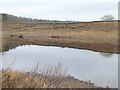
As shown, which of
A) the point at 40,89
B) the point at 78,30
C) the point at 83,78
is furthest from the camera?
the point at 78,30

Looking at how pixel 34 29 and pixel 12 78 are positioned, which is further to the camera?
pixel 34 29

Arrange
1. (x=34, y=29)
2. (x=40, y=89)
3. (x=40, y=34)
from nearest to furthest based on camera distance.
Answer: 1. (x=40, y=89)
2. (x=40, y=34)
3. (x=34, y=29)

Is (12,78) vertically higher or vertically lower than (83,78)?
higher

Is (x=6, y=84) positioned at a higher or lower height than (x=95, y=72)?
higher

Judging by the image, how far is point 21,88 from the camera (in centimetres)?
708

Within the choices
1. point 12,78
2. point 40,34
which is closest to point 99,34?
point 40,34

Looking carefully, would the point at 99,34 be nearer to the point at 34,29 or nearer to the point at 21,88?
the point at 34,29

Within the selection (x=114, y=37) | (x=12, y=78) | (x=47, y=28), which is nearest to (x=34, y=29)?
(x=47, y=28)

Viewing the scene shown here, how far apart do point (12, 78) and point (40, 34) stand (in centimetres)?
7541

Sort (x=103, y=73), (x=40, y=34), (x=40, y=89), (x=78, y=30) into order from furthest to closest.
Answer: (x=40, y=34) < (x=78, y=30) < (x=103, y=73) < (x=40, y=89)

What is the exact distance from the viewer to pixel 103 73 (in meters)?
21.3

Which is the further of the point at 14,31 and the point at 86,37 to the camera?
the point at 14,31

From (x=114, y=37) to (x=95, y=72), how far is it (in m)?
45.3

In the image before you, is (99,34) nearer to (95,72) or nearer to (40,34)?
(40,34)
